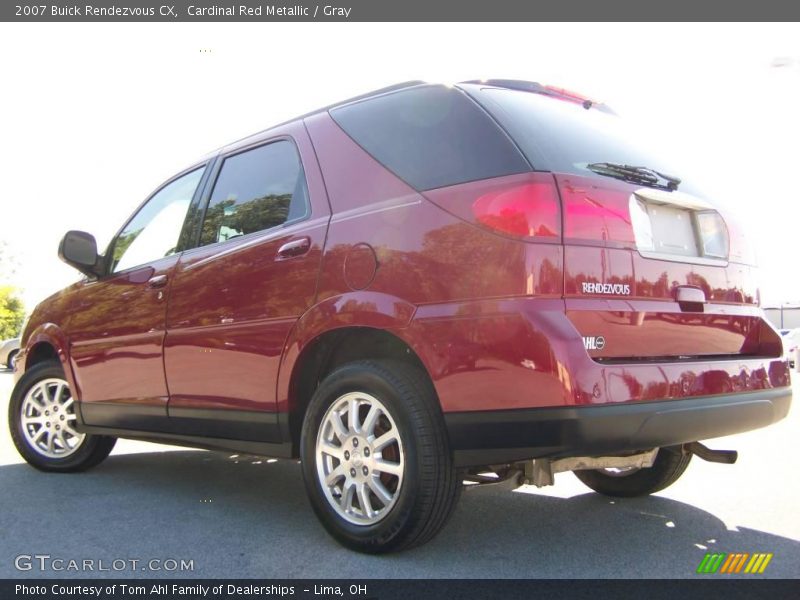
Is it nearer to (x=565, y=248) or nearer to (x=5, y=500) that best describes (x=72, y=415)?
(x=5, y=500)

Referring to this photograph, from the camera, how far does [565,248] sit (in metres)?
2.54

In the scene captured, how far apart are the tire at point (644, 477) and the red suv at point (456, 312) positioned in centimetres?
1

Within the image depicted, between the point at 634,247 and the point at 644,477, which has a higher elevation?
the point at 634,247

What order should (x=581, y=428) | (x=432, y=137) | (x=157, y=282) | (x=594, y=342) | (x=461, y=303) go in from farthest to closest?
(x=157, y=282)
(x=432, y=137)
(x=461, y=303)
(x=594, y=342)
(x=581, y=428)

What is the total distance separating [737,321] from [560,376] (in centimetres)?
110

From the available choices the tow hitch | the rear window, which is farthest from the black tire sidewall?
the rear window

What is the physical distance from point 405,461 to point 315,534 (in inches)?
33.3

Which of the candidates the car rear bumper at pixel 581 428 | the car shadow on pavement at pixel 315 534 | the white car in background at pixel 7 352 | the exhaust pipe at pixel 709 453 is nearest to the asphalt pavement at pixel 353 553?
the car shadow on pavement at pixel 315 534

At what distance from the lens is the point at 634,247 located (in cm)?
269

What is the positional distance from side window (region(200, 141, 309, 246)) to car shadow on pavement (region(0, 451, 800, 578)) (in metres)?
1.45

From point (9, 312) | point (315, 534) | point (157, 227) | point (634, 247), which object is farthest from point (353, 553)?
point (9, 312)

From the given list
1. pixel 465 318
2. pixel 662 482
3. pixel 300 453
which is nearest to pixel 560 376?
pixel 465 318

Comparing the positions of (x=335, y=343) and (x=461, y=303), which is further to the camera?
(x=335, y=343)
